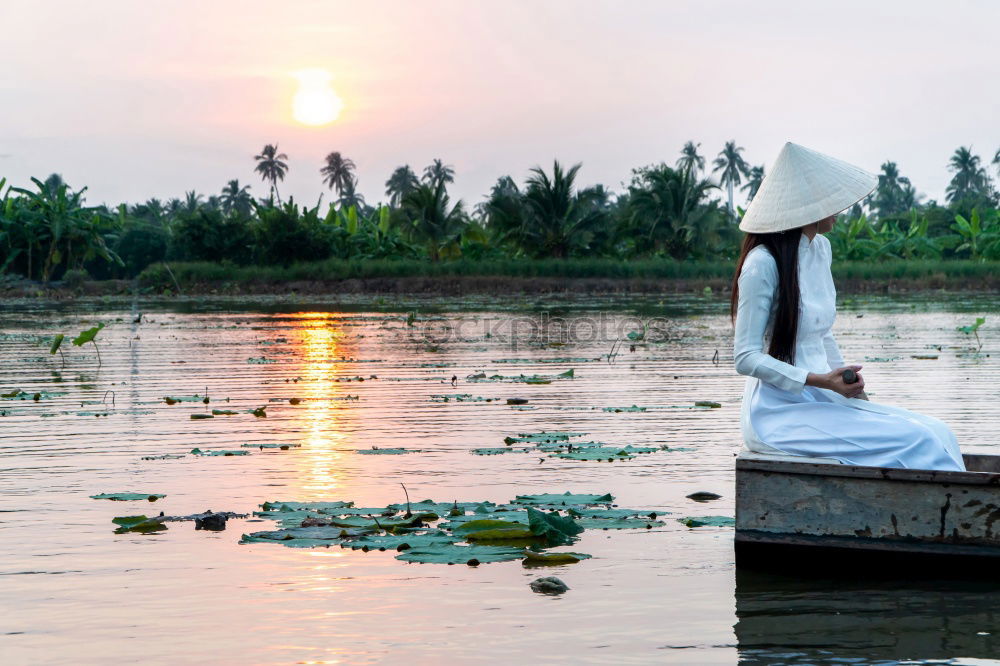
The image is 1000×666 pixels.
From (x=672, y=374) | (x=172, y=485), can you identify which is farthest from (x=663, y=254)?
(x=172, y=485)

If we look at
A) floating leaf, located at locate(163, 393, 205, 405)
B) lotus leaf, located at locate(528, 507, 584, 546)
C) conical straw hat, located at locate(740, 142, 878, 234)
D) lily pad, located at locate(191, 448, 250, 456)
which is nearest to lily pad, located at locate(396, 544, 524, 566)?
lotus leaf, located at locate(528, 507, 584, 546)

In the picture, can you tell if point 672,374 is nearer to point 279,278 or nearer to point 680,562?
point 680,562

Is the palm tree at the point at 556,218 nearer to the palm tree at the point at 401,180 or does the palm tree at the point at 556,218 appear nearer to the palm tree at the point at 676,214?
the palm tree at the point at 676,214

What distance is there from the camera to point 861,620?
404 cm

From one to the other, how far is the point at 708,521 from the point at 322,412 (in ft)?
16.7

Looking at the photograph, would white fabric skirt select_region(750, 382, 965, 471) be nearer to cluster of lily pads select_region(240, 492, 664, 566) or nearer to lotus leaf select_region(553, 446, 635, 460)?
cluster of lily pads select_region(240, 492, 664, 566)

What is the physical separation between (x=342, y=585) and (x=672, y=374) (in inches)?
350

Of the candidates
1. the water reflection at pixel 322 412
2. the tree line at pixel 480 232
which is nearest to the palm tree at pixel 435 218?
the tree line at pixel 480 232

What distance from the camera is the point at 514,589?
4430mm

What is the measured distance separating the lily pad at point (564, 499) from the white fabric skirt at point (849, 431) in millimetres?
1333

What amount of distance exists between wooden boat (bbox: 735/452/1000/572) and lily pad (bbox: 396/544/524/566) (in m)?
0.92

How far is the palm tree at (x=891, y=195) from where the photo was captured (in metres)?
85.1

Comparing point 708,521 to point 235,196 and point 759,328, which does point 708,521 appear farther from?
point 235,196
